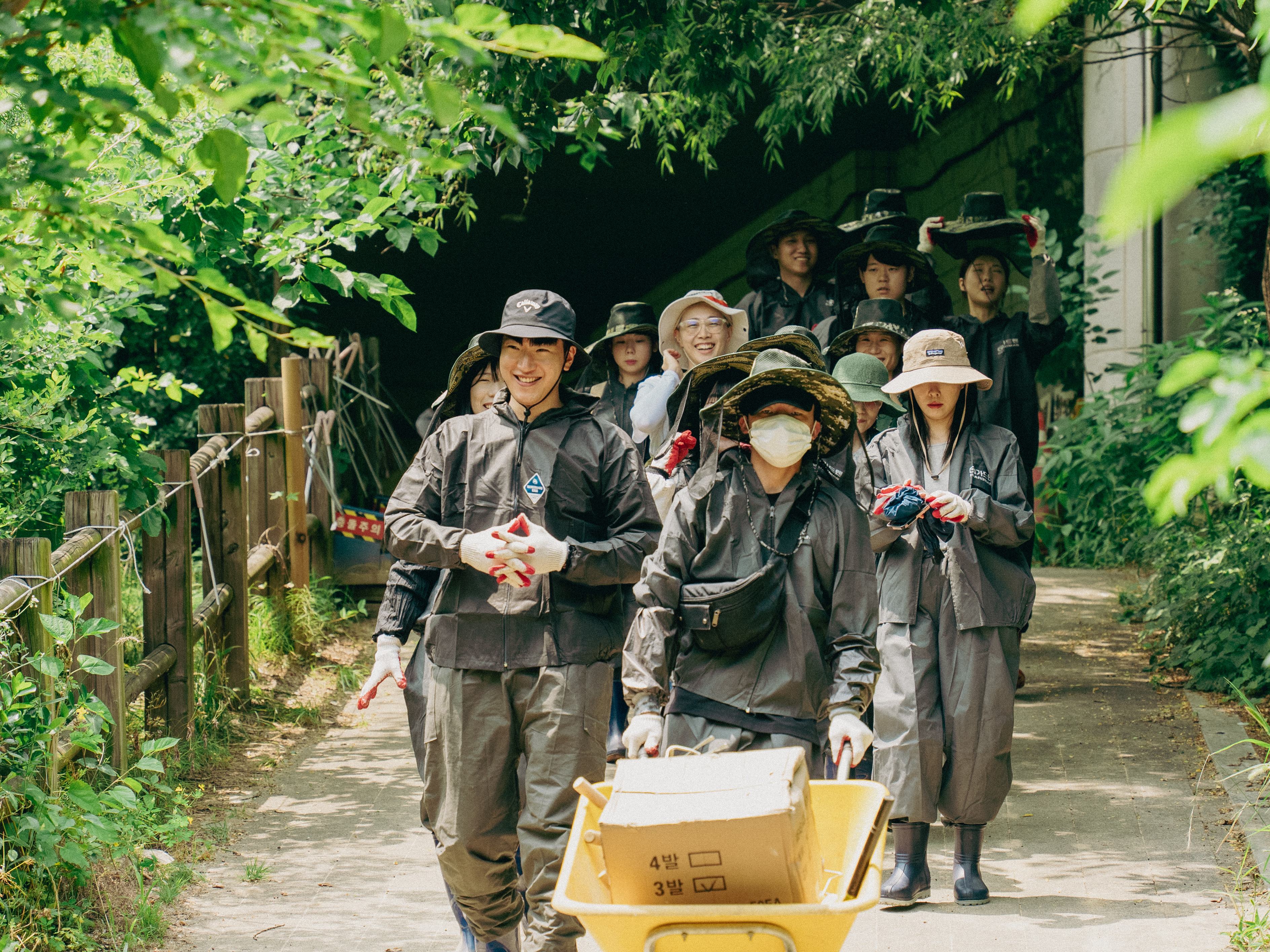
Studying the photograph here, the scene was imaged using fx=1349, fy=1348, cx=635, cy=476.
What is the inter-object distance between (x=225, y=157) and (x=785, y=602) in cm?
215

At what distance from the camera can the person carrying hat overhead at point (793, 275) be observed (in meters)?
6.64

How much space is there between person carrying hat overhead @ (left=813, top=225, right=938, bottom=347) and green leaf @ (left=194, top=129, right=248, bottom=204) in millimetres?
4491

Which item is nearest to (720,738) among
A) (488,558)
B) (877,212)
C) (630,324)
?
(488,558)

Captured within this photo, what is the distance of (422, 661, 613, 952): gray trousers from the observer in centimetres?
375

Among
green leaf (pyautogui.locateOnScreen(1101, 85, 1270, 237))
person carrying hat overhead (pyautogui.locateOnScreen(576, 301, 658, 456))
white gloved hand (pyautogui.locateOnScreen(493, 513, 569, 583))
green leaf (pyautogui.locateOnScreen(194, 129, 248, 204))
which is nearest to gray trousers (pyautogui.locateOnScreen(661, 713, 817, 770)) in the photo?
white gloved hand (pyautogui.locateOnScreen(493, 513, 569, 583))

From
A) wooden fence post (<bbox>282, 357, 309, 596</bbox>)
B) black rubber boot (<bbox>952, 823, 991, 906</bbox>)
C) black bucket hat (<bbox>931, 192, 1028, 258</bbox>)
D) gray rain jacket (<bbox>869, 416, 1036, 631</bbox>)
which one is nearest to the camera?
black rubber boot (<bbox>952, 823, 991, 906</bbox>)

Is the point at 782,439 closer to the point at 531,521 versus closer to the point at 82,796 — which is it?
the point at 531,521

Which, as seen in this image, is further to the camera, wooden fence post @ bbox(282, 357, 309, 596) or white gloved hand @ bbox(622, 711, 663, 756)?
wooden fence post @ bbox(282, 357, 309, 596)

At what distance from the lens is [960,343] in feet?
15.9

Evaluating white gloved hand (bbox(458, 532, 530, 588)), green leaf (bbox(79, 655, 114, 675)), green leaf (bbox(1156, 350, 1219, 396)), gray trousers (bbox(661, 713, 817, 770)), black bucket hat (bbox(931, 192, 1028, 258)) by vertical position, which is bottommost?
gray trousers (bbox(661, 713, 817, 770))

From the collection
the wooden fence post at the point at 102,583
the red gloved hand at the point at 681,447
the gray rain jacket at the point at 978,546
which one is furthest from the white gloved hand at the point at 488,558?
the wooden fence post at the point at 102,583

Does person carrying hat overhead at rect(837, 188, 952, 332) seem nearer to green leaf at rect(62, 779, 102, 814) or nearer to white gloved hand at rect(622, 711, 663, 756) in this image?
white gloved hand at rect(622, 711, 663, 756)

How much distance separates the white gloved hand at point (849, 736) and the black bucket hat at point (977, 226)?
403 cm

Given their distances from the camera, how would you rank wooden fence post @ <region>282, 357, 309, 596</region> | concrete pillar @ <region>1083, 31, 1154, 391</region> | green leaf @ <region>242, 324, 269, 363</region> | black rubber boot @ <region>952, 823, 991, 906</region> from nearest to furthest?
green leaf @ <region>242, 324, 269, 363</region> → black rubber boot @ <region>952, 823, 991, 906</region> → wooden fence post @ <region>282, 357, 309, 596</region> → concrete pillar @ <region>1083, 31, 1154, 391</region>
